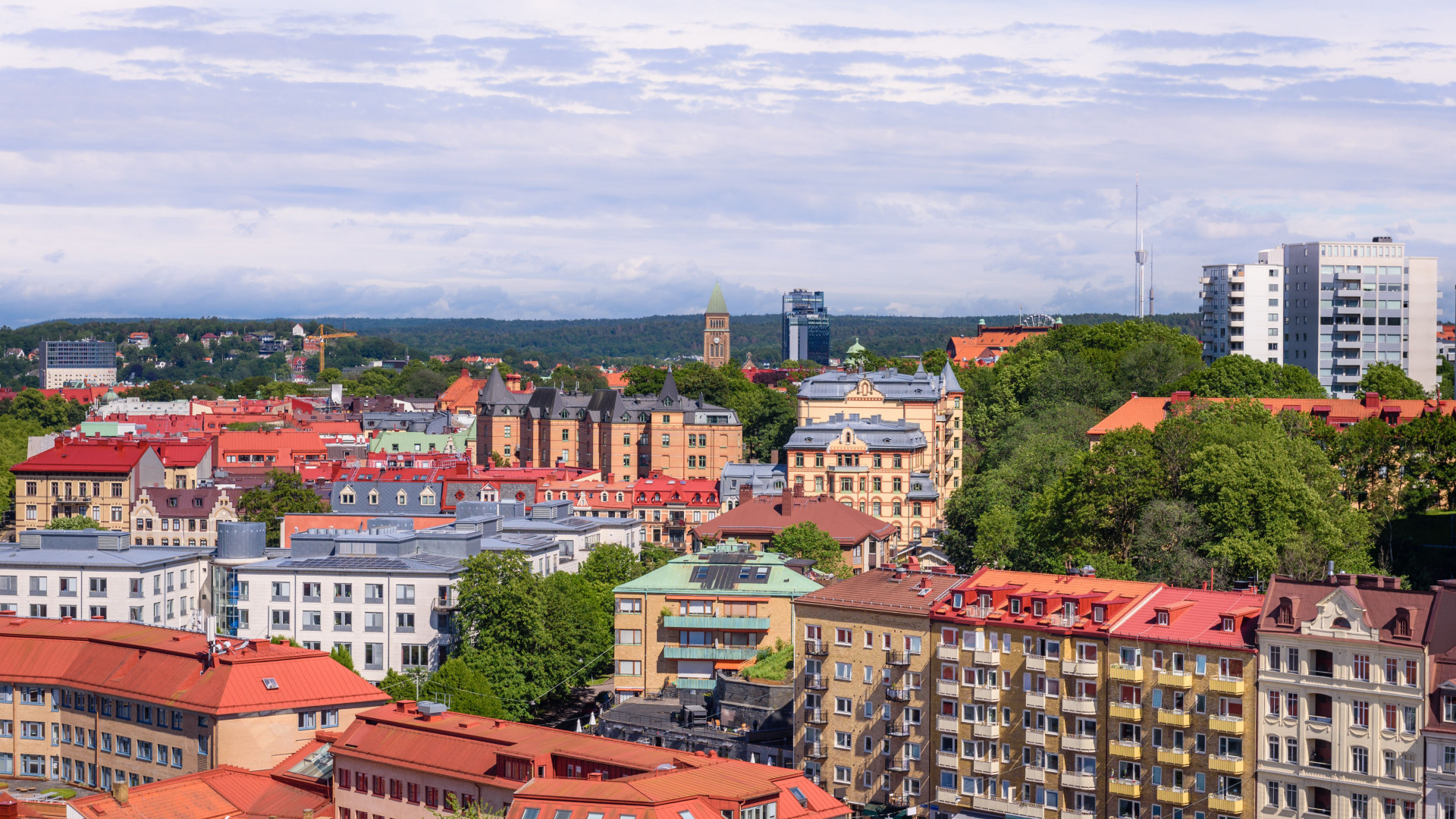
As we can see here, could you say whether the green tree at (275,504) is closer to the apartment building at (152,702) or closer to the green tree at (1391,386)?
the apartment building at (152,702)

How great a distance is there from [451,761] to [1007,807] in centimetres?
2208

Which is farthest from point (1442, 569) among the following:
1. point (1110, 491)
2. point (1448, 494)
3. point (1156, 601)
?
point (1156, 601)

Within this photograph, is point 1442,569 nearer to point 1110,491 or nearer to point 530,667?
point 1110,491

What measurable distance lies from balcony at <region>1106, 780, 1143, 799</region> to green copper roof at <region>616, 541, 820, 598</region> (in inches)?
847

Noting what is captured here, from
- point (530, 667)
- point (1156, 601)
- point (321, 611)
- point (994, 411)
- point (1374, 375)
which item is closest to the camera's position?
point (1156, 601)

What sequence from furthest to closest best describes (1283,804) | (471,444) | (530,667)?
(471,444) < (530,667) < (1283,804)

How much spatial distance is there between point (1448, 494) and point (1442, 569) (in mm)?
9394

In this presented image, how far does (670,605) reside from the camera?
3174 inches

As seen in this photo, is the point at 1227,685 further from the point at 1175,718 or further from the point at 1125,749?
the point at 1125,749

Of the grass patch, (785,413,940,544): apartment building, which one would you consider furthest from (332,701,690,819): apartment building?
(785,413,940,544): apartment building

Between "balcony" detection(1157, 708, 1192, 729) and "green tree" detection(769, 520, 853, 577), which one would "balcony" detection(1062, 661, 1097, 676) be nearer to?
"balcony" detection(1157, 708, 1192, 729)

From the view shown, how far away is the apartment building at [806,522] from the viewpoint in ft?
347

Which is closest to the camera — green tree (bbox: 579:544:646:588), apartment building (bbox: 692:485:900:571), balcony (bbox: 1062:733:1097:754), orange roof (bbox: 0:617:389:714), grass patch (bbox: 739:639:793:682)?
balcony (bbox: 1062:733:1097:754)

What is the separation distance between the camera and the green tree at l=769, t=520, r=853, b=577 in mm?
98562
